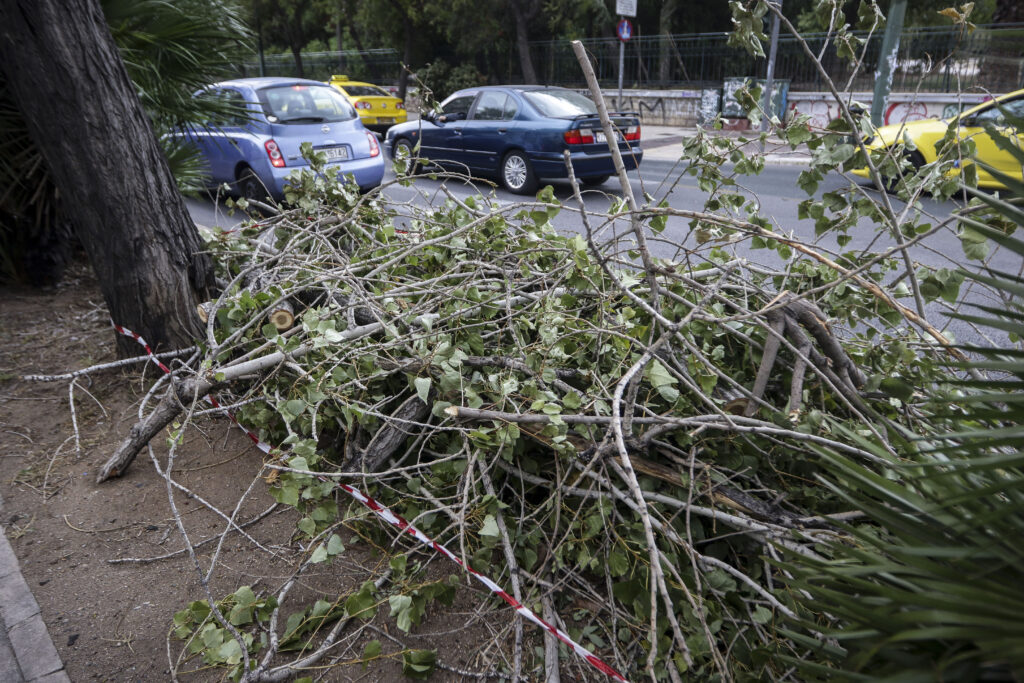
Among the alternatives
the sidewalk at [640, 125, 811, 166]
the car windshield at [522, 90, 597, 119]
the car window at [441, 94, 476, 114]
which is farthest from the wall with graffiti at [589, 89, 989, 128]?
the car windshield at [522, 90, 597, 119]

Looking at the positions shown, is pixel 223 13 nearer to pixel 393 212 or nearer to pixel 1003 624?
pixel 393 212

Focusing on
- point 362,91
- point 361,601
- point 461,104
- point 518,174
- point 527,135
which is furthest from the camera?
point 362,91

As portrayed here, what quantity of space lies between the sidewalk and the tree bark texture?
10.2m

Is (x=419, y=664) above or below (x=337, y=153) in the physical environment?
below

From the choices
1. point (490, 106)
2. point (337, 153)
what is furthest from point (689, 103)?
point (337, 153)

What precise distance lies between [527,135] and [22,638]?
9.40 metres

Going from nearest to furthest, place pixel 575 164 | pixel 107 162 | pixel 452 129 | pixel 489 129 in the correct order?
1. pixel 107 162
2. pixel 575 164
3. pixel 489 129
4. pixel 452 129

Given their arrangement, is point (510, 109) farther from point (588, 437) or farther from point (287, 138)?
point (588, 437)

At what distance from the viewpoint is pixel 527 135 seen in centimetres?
1046

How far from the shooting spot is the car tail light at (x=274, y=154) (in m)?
8.94

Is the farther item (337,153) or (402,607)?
(337,153)

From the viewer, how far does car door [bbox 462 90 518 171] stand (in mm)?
10898

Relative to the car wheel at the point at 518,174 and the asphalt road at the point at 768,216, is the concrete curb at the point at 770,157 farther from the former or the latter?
the car wheel at the point at 518,174

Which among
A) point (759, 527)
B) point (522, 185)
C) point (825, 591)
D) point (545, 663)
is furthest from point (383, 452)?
point (522, 185)
